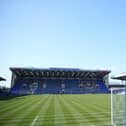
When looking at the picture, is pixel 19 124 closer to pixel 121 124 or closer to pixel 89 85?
pixel 121 124

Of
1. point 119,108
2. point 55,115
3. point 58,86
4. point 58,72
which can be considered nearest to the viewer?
point 119,108

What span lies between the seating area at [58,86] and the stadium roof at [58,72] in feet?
6.73

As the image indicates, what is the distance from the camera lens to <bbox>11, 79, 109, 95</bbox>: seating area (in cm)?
6588

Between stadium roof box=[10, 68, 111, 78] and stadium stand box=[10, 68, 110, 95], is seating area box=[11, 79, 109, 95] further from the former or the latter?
stadium roof box=[10, 68, 111, 78]

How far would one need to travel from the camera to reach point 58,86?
68.4 meters

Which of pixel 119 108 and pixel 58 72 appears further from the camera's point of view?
pixel 58 72

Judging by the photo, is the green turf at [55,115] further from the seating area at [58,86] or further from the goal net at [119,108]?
the seating area at [58,86]

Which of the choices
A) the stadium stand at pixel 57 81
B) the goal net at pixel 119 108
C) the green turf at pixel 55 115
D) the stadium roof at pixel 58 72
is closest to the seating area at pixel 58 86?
the stadium stand at pixel 57 81

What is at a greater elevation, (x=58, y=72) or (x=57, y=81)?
(x=58, y=72)

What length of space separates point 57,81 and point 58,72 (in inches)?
211

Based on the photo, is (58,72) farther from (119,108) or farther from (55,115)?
(119,108)

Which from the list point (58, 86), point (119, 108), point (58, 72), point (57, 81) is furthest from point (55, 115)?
point (57, 81)

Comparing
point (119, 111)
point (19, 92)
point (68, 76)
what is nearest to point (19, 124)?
point (119, 111)

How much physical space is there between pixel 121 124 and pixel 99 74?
6263 centimetres
